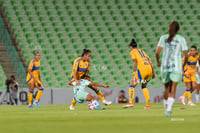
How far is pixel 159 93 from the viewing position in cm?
1955

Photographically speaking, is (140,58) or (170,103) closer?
(170,103)

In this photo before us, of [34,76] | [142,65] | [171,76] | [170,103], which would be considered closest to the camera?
[170,103]

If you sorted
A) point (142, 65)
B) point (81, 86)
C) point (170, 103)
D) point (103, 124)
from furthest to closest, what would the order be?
point (142, 65), point (81, 86), point (170, 103), point (103, 124)

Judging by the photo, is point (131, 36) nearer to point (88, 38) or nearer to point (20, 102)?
point (88, 38)

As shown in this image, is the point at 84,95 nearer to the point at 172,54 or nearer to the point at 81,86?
the point at 81,86

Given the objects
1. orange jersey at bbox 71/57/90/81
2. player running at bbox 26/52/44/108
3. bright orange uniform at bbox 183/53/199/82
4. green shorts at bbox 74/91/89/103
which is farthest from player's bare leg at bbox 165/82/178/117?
player running at bbox 26/52/44/108

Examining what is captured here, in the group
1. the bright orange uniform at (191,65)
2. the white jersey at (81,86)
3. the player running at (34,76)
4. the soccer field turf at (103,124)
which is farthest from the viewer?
the bright orange uniform at (191,65)

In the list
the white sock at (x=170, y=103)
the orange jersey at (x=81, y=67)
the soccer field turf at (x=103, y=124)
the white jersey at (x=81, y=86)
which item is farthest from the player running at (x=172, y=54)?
the orange jersey at (x=81, y=67)

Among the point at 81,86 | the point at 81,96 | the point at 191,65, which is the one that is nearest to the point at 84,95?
the point at 81,96

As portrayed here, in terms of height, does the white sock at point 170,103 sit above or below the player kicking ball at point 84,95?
below

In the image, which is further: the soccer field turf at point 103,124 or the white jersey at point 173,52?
the white jersey at point 173,52

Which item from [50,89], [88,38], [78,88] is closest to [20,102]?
[50,89]

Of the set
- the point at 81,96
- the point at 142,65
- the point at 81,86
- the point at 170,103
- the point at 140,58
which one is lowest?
the point at 170,103

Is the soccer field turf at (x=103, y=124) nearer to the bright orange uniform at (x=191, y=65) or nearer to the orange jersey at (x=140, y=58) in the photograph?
the orange jersey at (x=140, y=58)
